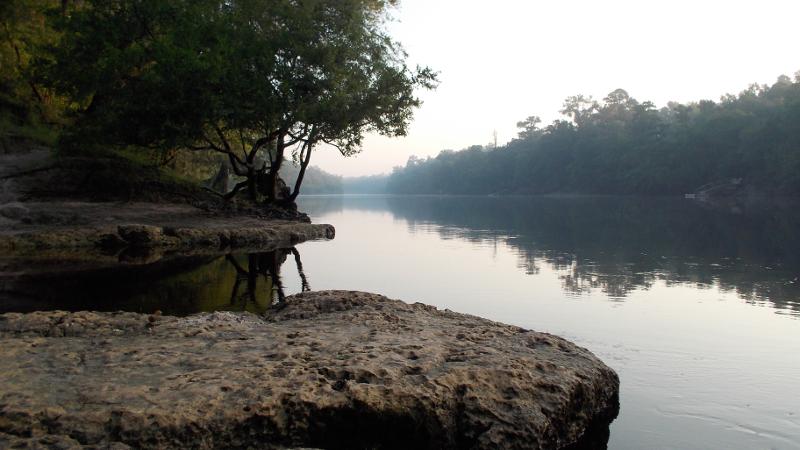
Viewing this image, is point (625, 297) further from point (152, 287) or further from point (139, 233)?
point (139, 233)

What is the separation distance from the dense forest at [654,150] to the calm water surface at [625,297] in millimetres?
66568

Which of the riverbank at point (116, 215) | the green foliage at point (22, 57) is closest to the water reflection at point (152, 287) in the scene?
the riverbank at point (116, 215)

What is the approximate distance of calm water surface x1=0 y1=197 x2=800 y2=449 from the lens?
6.38m

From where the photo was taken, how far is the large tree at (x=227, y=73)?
890 inches

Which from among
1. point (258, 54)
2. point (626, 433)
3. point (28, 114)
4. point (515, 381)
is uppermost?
point (258, 54)

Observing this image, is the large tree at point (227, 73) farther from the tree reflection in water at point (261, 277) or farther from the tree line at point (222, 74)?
the tree reflection in water at point (261, 277)

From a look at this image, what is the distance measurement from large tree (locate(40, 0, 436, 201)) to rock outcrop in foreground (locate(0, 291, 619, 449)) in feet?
57.0

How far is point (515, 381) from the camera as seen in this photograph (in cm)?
541

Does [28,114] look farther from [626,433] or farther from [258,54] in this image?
[626,433]

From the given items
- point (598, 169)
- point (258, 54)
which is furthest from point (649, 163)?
point (258, 54)

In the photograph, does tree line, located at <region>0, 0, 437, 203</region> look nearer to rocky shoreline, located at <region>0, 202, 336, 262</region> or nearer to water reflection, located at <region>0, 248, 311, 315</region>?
rocky shoreline, located at <region>0, 202, 336, 262</region>

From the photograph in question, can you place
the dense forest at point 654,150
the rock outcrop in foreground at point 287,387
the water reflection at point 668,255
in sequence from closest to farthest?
the rock outcrop in foreground at point 287,387, the water reflection at point 668,255, the dense forest at point 654,150

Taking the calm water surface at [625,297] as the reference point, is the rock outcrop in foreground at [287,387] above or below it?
above

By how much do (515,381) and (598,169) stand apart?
384ft
